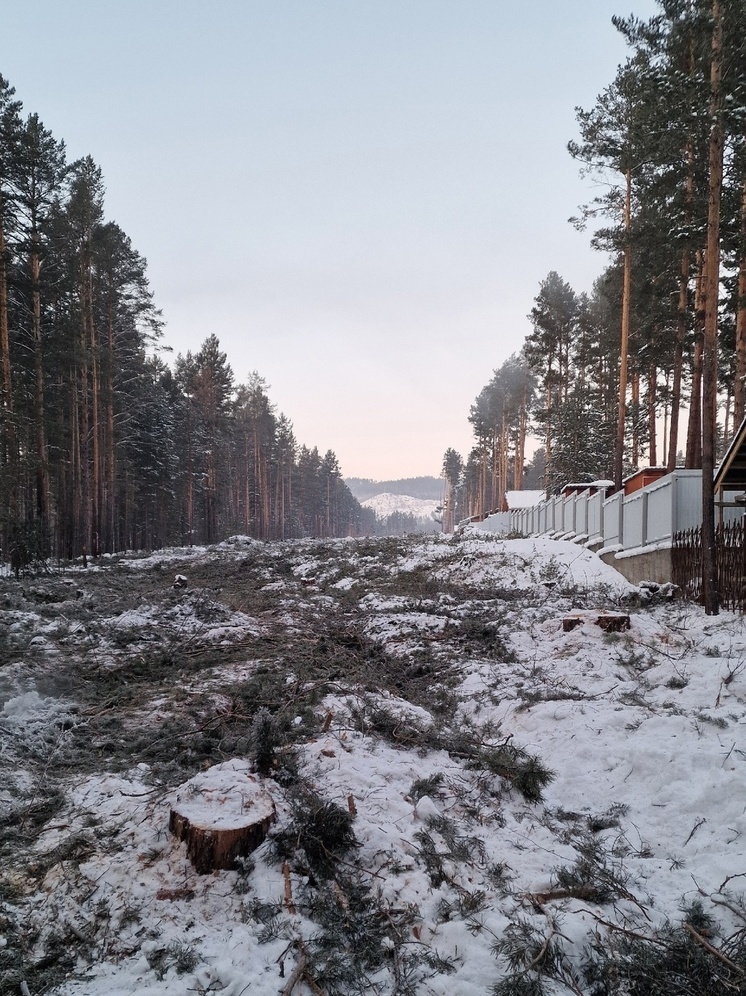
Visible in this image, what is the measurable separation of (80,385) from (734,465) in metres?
26.2

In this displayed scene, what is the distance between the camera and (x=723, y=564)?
8.71m

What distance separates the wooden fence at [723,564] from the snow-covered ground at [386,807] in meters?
0.61

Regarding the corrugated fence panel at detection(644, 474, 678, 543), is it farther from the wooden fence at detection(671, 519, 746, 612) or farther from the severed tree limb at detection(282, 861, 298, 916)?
the severed tree limb at detection(282, 861, 298, 916)

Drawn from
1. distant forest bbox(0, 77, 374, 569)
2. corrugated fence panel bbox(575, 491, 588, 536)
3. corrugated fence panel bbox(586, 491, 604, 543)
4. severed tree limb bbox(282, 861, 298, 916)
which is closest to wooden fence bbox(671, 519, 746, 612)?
corrugated fence panel bbox(586, 491, 604, 543)

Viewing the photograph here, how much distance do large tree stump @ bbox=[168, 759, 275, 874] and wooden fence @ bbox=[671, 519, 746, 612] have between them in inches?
311

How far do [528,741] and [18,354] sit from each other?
75.5ft

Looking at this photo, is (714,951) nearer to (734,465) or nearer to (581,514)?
(734,465)

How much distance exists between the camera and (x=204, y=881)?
11.1 ft

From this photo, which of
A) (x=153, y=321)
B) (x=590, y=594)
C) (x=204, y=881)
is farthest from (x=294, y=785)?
(x=153, y=321)

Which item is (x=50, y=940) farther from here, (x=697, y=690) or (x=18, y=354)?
(x=18, y=354)

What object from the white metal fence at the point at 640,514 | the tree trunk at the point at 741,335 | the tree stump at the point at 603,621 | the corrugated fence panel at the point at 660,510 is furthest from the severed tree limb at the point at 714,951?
the tree trunk at the point at 741,335

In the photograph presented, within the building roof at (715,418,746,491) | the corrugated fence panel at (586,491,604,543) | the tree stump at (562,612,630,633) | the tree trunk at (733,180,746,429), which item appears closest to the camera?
the tree stump at (562,612,630,633)

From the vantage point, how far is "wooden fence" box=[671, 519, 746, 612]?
834cm

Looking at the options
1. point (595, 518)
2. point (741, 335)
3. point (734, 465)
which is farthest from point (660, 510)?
point (741, 335)
